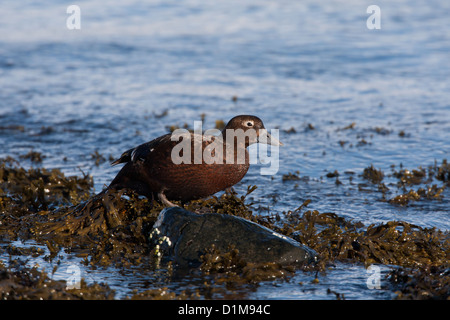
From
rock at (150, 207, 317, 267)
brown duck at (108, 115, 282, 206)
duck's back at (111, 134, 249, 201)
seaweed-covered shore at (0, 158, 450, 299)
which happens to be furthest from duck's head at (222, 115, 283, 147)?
rock at (150, 207, 317, 267)

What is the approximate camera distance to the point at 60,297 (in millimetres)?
4129

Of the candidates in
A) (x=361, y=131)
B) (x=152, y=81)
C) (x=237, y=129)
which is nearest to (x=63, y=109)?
(x=152, y=81)

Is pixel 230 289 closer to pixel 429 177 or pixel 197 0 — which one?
pixel 429 177

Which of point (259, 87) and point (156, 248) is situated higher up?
point (259, 87)

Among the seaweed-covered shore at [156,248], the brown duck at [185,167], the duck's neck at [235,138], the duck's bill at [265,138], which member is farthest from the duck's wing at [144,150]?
the duck's bill at [265,138]

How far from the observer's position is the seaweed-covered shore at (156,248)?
431 cm

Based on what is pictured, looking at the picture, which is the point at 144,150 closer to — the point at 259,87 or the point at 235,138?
the point at 235,138

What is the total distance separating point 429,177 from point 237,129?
3676 mm

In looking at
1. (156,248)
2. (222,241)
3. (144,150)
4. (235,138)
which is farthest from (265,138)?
(156,248)

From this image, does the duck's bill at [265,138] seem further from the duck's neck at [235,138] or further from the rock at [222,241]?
the rock at [222,241]

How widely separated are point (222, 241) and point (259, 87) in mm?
8882

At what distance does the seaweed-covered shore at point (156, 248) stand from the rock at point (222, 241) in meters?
0.09

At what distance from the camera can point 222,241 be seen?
4914 mm

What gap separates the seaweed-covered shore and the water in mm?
228
